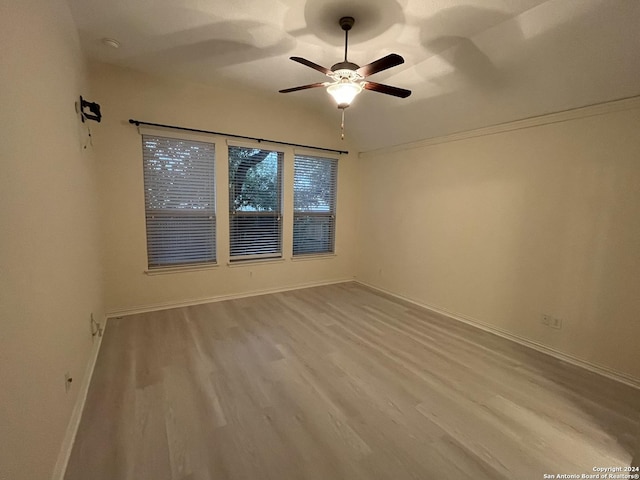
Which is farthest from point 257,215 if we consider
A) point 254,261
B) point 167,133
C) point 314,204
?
point 167,133

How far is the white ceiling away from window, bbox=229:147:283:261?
1.10 meters

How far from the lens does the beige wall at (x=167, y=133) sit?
3287mm

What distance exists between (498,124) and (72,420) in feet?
14.6

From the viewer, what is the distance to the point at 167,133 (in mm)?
3543

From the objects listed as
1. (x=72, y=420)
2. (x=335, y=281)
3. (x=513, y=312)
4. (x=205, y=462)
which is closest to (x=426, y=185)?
(x=513, y=312)

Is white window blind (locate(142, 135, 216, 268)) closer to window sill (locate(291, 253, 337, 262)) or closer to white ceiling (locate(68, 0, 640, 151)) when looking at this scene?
white ceiling (locate(68, 0, 640, 151))

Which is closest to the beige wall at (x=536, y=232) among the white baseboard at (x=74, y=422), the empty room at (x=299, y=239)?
the empty room at (x=299, y=239)

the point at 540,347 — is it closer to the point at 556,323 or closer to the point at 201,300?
the point at 556,323

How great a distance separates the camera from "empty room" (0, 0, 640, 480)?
1518 millimetres

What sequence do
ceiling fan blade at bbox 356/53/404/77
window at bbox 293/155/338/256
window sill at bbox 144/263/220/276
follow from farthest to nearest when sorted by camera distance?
window at bbox 293/155/338/256 < window sill at bbox 144/263/220/276 < ceiling fan blade at bbox 356/53/404/77

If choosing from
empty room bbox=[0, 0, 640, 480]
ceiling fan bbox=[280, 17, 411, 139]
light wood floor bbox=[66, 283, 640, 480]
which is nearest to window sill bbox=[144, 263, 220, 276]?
empty room bbox=[0, 0, 640, 480]

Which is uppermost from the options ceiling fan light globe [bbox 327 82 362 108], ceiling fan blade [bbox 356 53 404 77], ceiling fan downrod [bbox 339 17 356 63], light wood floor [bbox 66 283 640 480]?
ceiling fan downrod [bbox 339 17 356 63]

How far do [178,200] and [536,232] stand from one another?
416cm

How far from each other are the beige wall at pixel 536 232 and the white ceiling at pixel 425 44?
1.38ft
